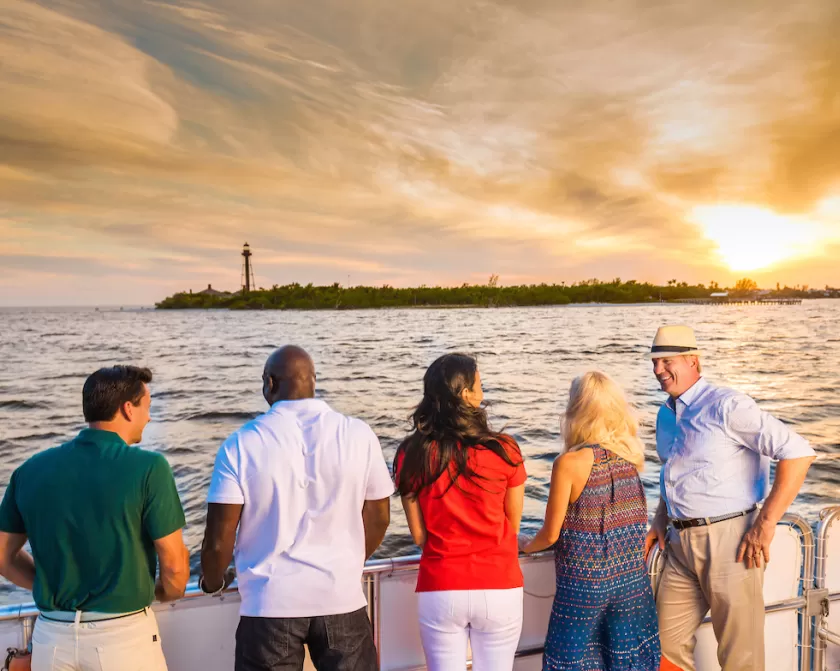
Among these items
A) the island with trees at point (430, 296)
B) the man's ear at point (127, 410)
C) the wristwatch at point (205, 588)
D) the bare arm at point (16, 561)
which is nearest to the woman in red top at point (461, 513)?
the wristwatch at point (205, 588)

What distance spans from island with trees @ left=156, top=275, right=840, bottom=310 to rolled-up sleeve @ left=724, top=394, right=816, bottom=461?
78509 mm

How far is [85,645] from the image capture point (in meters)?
1.68

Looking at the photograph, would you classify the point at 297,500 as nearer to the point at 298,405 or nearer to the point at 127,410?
Answer: the point at 298,405

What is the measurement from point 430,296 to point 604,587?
95.1m

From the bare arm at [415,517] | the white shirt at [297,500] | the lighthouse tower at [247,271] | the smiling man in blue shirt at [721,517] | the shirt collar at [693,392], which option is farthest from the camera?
the lighthouse tower at [247,271]

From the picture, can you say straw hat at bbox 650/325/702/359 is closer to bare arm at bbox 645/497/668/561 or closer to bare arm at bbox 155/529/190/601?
bare arm at bbox 645/497/668/561

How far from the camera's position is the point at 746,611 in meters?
2.39

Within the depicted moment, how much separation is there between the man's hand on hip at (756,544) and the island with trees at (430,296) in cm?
7857

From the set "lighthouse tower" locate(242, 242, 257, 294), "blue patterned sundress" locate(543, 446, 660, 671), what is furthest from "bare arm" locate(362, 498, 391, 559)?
"lighthouse tower" locate(242, 242, 257, 294)

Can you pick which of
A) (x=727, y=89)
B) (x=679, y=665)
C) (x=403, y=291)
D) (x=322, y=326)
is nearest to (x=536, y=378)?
(x=727, y=89)

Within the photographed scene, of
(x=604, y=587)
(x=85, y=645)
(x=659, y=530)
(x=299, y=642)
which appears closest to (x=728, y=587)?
(x=659, y=530)

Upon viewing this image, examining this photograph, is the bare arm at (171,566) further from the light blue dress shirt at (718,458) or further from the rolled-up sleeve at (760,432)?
the rolled-up sleeve at (760,432)

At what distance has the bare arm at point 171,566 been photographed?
5.60 ft

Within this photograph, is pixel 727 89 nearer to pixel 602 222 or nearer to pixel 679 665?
pixel 602 222
